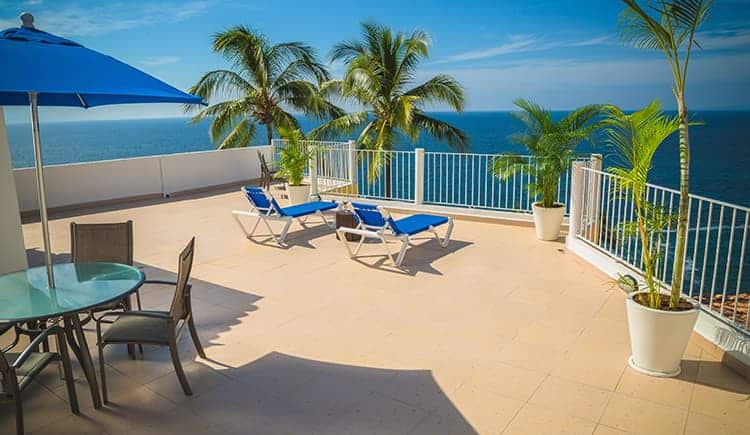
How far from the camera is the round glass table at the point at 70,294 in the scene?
9.87 ft

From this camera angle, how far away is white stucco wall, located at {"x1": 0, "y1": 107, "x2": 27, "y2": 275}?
17.3ft

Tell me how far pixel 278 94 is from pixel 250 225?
26.1ft

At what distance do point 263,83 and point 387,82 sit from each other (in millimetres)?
4165

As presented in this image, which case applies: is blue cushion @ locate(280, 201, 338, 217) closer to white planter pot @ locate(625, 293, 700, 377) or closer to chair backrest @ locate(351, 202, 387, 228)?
chair backrest @ locate(351, 202, 387, 228)

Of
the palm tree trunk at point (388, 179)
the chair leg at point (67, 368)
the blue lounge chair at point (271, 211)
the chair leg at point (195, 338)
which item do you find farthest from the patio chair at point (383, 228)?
the palm tree trunk at point (388, 179)

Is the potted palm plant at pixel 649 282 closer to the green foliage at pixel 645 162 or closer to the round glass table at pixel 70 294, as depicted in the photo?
the green foliage at pixel 645 162

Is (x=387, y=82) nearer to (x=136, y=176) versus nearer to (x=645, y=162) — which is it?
(x=136, y=176)

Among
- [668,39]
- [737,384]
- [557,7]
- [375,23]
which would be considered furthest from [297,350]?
[557,7]

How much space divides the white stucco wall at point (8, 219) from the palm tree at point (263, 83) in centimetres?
1009

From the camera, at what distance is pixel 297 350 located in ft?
13.2

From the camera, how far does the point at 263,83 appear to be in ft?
50.0

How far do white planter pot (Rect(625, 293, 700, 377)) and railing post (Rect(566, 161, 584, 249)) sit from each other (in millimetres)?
3356

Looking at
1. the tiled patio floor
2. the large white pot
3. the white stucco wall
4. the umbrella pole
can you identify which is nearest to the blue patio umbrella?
the umbrella pole

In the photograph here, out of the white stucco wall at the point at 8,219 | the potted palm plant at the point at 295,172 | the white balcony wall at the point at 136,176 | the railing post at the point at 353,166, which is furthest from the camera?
the railing post at the point at 353,166
